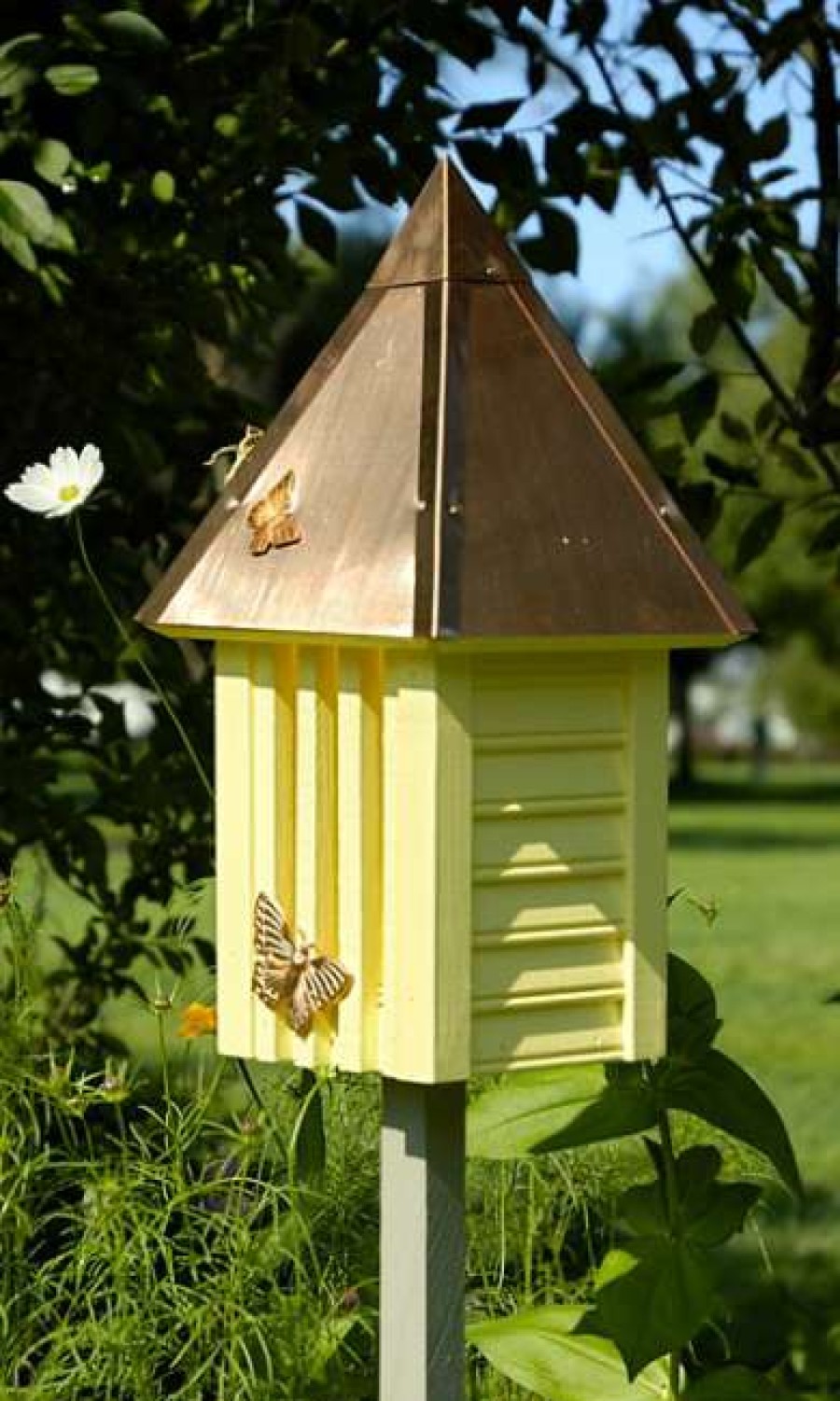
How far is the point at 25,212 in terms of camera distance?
2.68 metres

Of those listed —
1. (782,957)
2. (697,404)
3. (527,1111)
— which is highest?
(697,404)

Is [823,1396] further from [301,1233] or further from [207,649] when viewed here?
[207,649]

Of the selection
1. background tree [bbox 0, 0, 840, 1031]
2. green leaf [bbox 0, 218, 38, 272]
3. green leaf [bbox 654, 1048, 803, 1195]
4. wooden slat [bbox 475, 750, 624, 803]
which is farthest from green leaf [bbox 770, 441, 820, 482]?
wooden slat [bbox 475, 750, 624, 803]

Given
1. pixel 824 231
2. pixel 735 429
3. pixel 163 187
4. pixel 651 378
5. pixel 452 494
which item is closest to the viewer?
pixel 452 494

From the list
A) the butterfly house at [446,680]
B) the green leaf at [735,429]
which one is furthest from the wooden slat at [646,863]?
the green leaf at [735,429]

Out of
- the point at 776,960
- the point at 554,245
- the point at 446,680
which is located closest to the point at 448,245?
the point at 446,680

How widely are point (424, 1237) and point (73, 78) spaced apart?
149 cm

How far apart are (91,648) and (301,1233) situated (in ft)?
4.97

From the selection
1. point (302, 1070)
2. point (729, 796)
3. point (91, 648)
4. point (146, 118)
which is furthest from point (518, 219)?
point (729, 796)

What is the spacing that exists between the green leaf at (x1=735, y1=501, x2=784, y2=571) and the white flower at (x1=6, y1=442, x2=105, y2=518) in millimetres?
1243

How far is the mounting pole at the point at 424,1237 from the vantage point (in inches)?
79.4

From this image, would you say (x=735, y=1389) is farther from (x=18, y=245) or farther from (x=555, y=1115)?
(x=18, y=245)

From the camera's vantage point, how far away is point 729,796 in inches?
1284

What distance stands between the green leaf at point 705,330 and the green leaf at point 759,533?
29 centimetres
